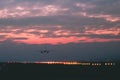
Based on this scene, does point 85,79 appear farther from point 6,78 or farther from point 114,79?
point 6,78

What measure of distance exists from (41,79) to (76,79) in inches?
284

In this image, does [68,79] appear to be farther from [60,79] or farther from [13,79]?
[13,79]

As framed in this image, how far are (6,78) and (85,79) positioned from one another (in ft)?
53.4

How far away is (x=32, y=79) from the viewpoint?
244 ft

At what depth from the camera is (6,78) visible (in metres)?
74.4

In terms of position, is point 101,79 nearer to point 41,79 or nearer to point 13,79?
point 41,79

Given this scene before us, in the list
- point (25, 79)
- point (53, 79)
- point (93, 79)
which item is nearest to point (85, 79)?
point (93, 79)

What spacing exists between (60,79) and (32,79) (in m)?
5.68

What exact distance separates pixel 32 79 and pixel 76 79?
9.03m

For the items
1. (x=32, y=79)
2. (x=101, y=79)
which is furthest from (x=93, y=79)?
(x=32, y=79)

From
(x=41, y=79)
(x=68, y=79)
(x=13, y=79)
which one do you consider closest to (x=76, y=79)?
(x=68, y=79)

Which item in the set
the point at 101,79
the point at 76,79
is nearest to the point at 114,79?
the point at 101,79

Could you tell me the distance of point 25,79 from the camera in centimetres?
7338

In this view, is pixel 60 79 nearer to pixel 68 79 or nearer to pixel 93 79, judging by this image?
pixel 68 79
